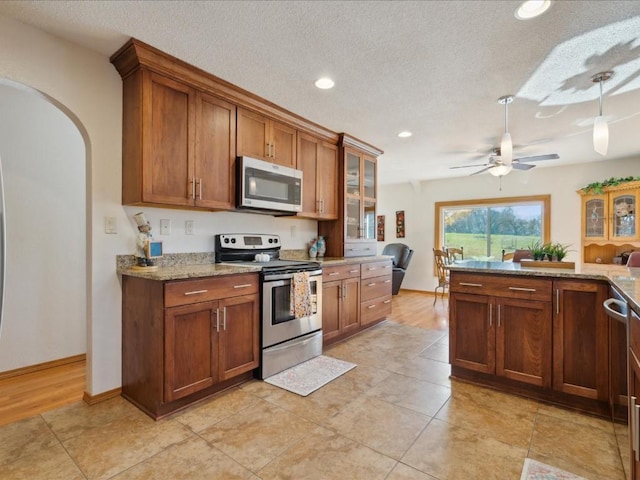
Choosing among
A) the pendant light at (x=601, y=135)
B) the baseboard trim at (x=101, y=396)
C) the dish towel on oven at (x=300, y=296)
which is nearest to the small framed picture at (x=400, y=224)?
the dish towel on oven at (x=300, y=296)

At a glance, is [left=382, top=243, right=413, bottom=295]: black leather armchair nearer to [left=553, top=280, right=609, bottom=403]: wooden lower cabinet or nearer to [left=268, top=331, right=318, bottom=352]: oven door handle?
[left=268, top=331, right=318, bottom=352]: oven door handle

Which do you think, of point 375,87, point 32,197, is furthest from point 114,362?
point 375,87

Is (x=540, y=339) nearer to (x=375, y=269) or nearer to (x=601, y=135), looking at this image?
(x=601, y=135)

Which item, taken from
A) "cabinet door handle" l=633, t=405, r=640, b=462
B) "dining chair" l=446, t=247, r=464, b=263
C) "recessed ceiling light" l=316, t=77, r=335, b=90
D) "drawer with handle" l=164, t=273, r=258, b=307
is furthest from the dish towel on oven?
"dining chair" l=446, t=247, r=464, b=263

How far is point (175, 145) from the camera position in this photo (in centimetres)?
236

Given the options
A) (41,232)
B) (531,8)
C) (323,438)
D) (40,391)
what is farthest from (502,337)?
(41,232)

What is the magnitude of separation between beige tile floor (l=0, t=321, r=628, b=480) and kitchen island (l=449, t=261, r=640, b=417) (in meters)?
0.15

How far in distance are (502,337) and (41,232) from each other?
3810 millimetres

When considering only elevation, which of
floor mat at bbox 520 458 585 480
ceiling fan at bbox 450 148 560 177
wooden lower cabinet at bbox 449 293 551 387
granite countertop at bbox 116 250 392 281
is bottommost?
floor mat at bbox 520 458 585 480

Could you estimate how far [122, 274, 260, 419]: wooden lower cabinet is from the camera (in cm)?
200

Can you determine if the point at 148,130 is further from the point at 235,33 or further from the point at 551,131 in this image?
the point at 551,131

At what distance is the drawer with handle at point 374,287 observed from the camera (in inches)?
152

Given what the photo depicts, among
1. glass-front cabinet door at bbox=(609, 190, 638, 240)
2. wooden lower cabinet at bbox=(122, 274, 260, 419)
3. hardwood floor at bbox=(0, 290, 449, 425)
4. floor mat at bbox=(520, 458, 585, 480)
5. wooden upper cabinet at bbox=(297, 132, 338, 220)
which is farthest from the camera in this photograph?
glass-front cabinet door at bbox=(609, 190, 638, 240)

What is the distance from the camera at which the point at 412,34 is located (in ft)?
6.38
